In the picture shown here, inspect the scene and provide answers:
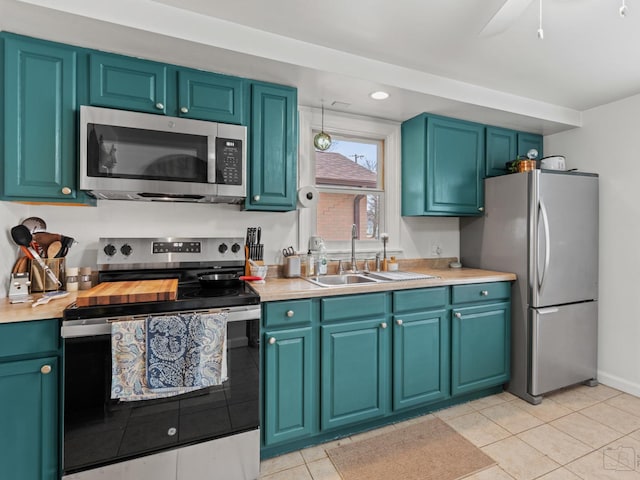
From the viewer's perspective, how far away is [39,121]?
5.56 feet

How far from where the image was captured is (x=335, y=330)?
1.99 m

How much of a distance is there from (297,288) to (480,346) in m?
1.55

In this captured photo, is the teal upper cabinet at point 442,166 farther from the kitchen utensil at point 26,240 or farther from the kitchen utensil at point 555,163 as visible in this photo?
the kitchen utensil at point 26,240

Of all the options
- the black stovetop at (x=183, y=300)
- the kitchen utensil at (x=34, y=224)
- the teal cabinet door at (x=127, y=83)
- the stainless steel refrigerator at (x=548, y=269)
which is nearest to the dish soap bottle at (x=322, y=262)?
the black stovetop at (x=183, y=300)

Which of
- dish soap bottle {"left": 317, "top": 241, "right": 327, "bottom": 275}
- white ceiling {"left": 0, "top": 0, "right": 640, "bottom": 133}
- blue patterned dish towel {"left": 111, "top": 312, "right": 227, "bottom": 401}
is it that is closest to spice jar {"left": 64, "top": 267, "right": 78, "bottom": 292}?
blue patterned dish towel {"left": 111, "top": 312, "right": 227, "bottom": 401}

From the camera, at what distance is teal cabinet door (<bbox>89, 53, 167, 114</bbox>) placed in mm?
1778

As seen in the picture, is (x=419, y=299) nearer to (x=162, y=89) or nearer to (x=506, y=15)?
(x=506, y=15)

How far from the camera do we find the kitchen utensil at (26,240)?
1.70 metres

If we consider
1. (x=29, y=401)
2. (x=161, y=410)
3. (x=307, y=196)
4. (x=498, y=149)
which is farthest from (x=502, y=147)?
(x=29, y=401)

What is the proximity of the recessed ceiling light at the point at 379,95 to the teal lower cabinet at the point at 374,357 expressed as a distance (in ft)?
4.58

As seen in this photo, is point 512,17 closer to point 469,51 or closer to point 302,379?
point 469,51

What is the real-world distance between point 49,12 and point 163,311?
4.81 ft

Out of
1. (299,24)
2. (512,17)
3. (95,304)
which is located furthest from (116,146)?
(512,17)

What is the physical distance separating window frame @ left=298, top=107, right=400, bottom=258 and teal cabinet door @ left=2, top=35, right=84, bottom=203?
1462 millimetres
